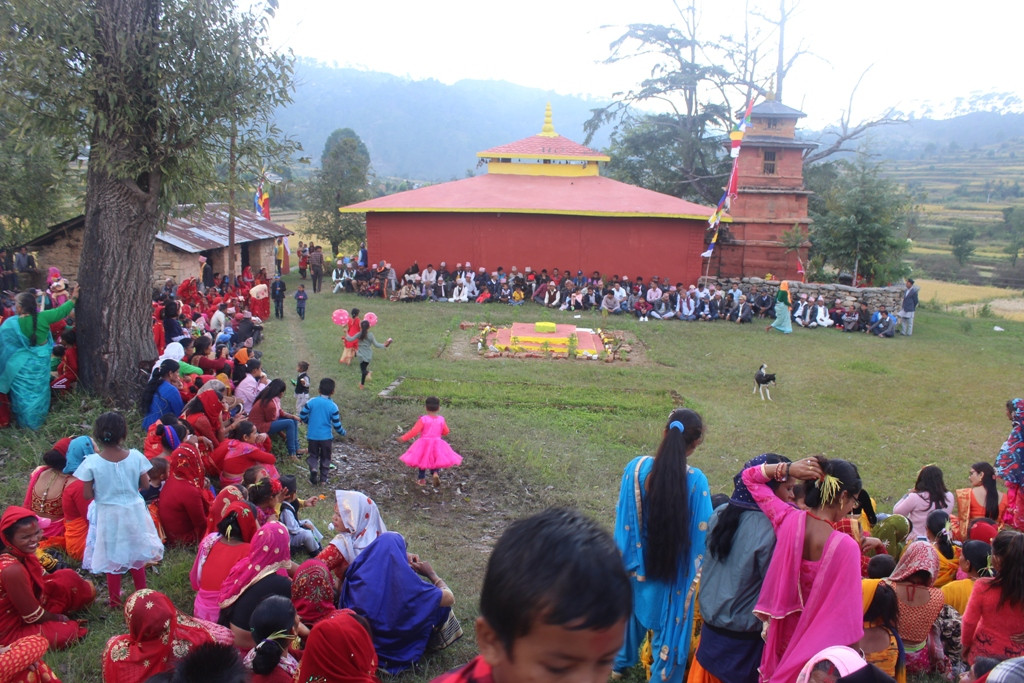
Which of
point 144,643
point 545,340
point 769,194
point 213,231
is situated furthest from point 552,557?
point 769,194

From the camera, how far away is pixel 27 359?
772 cm

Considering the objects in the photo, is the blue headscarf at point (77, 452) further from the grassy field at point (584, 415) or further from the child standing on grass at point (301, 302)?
the child standing on grass at point (301, 302)

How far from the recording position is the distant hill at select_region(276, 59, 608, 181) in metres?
126

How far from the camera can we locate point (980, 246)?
43688mm

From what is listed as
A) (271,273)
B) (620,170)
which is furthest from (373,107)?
(271,273)

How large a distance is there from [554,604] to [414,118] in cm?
14658

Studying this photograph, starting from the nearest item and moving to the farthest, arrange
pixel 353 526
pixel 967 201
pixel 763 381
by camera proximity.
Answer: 1. pixel 353 526
2. pixel 763 381
3. pixel 967 201

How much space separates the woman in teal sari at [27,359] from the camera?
762cm

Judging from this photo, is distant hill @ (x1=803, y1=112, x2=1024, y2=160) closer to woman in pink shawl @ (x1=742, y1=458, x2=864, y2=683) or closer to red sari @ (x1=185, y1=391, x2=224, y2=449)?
red sari @ (x1=185, y1=391, x2=224, y2=449)

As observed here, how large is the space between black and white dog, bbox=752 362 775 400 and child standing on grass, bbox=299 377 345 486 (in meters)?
7.25

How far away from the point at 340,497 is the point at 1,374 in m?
5.15

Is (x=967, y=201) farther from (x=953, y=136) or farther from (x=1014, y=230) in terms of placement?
(x=953, y=136)

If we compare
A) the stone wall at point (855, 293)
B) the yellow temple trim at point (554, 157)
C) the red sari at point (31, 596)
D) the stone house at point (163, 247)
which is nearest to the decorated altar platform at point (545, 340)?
the stone house at point (163, 247)

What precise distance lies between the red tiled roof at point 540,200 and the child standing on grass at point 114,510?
17827 mm
